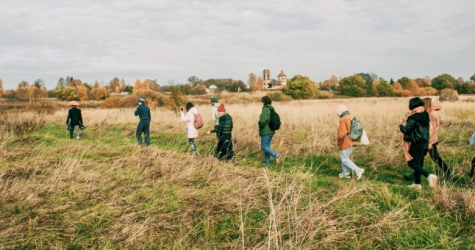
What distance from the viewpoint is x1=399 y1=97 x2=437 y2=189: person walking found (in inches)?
202

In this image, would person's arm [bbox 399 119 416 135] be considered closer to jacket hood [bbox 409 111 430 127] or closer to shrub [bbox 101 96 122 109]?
jacket hood [bbox 409 111 430 127]

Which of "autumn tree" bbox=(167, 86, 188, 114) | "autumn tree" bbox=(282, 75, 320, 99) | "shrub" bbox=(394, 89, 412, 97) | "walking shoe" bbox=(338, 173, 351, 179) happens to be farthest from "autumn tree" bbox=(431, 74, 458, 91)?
"walking shoe" bbox=(338, 173, 351, 179)

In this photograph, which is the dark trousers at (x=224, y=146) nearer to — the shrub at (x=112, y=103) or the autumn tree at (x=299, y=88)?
the shrub at (x=112, y=103)

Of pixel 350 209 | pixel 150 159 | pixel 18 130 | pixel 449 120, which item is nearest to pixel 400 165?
pixel 350 209

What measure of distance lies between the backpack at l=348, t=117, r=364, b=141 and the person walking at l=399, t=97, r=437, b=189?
789 mm

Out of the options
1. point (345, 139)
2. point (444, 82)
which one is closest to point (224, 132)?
point (345, 139)

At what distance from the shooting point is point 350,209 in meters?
4.09

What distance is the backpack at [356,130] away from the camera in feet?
19.5

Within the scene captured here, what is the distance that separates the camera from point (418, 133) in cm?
515

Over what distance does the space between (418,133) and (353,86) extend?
190 ft

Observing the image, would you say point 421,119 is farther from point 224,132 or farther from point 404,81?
point 404,81

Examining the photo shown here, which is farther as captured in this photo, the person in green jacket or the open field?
the person in green jacket

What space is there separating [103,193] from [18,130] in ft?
37.3

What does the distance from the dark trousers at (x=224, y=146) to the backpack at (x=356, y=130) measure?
2.90 m
